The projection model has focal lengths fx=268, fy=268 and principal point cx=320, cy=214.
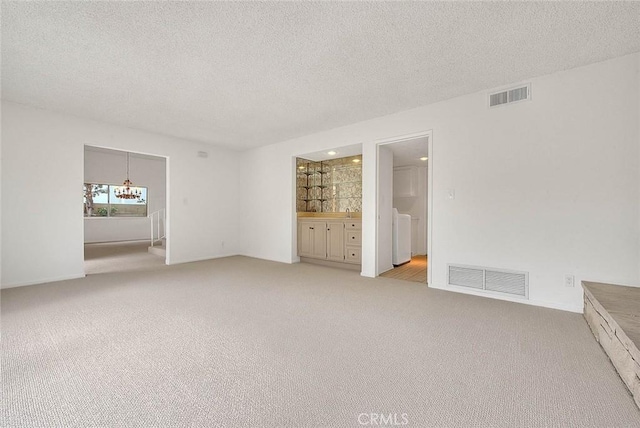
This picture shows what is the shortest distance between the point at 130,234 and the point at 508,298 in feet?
36.5

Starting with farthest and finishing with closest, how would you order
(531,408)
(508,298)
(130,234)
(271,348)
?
(130,234)
(508,298)
(271,348)
(531,408)

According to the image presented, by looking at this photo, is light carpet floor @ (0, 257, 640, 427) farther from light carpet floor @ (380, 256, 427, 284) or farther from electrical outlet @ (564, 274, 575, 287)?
light carpet floor @ (380, 256, 427, 284)

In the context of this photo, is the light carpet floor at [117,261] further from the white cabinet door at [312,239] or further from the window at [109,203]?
the white cabinet door at [312,239]

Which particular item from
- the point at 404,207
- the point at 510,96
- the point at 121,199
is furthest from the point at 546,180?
the point at 121,199

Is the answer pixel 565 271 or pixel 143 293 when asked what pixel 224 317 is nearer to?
pixel 143 293

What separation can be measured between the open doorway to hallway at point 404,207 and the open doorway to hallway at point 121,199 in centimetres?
650

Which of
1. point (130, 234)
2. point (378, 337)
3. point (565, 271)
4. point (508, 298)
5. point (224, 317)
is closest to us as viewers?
point (378, 337)

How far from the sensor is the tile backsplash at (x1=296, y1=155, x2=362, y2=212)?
6.07 metres

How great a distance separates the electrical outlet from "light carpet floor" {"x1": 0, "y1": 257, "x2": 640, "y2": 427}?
0.34 metres

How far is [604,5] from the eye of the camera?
199 cm

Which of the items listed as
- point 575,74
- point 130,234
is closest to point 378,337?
point 575,74

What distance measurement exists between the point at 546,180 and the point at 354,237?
2917 millimetres

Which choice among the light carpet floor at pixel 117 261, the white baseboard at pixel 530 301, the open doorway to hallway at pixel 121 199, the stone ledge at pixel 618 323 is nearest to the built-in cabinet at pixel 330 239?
the white baseboard at pixel 530 301

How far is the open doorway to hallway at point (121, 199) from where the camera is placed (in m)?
8.41
